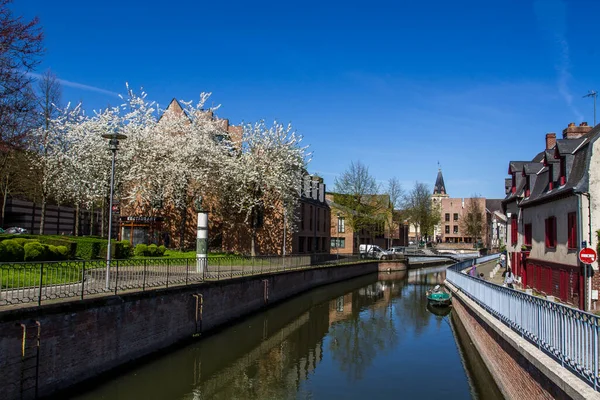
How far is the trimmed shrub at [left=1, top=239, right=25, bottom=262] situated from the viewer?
764 inches

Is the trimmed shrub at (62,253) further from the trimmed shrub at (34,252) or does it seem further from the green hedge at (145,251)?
the green hedge at (145,251)

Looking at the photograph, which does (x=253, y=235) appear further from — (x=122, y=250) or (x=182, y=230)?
(x=122, y=250)

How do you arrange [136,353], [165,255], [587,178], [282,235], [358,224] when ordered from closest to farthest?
[136,353], [587,178], [165,255], [282,235], [358,224]

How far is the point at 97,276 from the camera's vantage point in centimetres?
1512

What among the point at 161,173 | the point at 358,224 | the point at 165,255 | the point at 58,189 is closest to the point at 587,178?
the point at 165,255

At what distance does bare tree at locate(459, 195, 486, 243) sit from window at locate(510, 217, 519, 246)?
59.0 m

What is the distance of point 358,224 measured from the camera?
209ft

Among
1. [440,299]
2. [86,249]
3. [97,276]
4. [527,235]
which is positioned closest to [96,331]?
[97,276]

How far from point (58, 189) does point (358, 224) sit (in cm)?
3582

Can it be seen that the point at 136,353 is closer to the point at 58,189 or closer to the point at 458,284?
the point at 458,284

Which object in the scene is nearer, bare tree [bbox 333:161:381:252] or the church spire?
bare tree [bbox 333:161:381:252]

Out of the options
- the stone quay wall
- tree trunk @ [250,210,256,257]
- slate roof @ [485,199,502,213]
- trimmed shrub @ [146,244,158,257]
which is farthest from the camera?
slate roof @ [485,199,502,213]

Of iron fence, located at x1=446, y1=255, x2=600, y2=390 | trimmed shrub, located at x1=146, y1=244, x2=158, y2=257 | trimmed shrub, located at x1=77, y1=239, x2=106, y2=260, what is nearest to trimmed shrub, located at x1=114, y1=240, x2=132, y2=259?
trimmed shrub, located at x1=77, y1=239, x2=106, y2=260

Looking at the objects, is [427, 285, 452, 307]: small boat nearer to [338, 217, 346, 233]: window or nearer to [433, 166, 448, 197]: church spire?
[338, 217, 346, 233]: window
